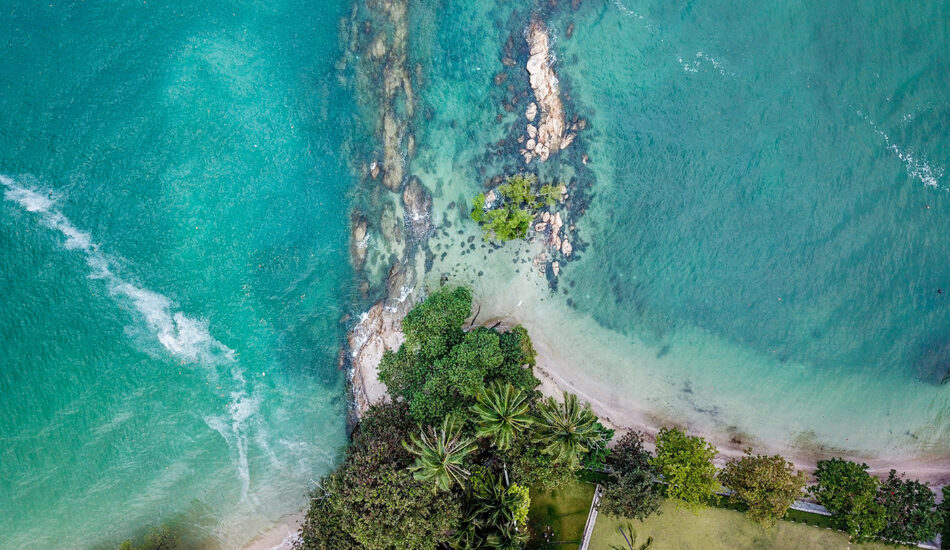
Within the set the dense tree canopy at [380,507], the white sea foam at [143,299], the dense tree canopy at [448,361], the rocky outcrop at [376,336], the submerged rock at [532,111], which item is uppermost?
the submerged rock at [532,111]

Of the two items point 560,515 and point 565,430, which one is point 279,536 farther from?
point 565,430

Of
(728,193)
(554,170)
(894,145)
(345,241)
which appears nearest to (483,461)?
(345,241)

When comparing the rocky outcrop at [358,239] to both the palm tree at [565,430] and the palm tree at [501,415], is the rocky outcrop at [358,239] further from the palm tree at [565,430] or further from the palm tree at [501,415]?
the palm tree at [565,430]

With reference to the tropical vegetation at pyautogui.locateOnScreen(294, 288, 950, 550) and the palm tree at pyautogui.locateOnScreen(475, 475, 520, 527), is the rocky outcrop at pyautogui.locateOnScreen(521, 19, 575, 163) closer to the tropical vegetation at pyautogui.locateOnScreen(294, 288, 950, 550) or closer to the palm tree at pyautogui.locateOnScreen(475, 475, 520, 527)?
the tropical vegetation at pyautogui.locateOnScreen(294, 288, 950, 550)

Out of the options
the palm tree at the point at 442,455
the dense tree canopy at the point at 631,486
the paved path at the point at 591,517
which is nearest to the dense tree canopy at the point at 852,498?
the dense tree canopy at the point at 631,486

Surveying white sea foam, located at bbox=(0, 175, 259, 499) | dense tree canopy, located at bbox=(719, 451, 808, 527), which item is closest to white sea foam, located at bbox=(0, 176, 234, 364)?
white sea foam, located at bbox=(0, 175, 259, 499)

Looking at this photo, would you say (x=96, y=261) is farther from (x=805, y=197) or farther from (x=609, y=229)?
(x=805, y=197)
